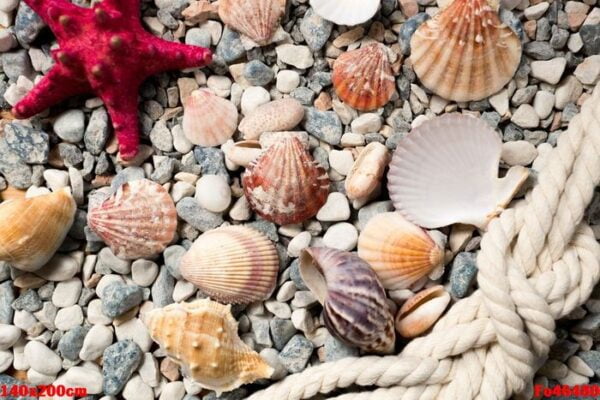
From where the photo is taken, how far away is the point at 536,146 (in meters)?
1.05

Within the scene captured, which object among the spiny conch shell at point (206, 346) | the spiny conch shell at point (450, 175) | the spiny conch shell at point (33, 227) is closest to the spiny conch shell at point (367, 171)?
the spiny conch shell at point (450, 175)

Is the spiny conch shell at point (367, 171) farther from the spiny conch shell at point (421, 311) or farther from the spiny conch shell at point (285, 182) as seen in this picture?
the spiny conch shell at point (421, 311)

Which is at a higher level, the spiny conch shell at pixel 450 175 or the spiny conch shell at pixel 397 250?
the spiny conch shell at pixel 450 175

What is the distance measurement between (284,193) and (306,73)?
20 centimetres

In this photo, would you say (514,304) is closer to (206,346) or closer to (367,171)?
(367,171)

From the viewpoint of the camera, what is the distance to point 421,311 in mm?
979

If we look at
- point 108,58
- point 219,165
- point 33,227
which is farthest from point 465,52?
point 33,227

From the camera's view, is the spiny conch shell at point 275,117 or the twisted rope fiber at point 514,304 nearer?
the twisted rope fiber at point 514,304

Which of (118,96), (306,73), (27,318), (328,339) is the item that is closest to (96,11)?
(118,96)

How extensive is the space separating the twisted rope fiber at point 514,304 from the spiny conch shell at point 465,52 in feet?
0.43

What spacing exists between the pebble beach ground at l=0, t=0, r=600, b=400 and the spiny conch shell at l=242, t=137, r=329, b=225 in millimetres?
30

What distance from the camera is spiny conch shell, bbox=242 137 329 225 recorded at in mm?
987

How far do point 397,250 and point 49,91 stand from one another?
1.75ft

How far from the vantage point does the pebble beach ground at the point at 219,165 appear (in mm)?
1017
